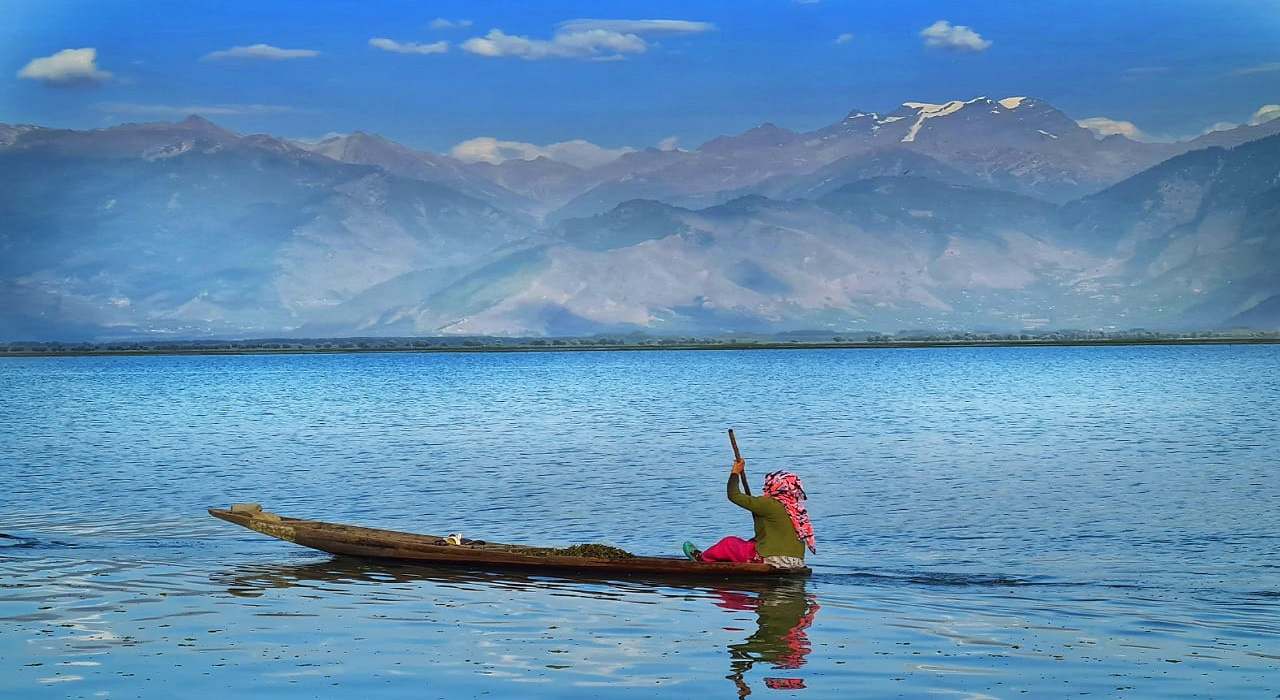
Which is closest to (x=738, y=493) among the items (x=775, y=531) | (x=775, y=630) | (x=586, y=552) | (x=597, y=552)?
(x=775, y=531)

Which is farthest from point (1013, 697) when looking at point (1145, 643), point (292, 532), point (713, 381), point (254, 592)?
point (713, 381)

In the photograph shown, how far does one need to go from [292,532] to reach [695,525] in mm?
9888

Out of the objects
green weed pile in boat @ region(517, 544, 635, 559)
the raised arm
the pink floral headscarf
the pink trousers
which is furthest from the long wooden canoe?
the raised arm

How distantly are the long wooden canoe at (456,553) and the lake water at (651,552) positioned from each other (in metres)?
0.39

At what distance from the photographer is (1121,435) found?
2360 inches

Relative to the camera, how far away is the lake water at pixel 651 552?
1800 cm

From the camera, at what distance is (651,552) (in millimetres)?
29562

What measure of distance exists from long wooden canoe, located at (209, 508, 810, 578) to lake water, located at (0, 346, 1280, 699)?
39 cm

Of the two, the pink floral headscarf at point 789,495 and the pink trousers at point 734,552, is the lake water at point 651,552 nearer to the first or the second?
the pink trousers at point 734,552

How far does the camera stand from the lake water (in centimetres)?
1800

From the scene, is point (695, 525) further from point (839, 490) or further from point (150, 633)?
point (150, 633)

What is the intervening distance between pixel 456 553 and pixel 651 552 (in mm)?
5060

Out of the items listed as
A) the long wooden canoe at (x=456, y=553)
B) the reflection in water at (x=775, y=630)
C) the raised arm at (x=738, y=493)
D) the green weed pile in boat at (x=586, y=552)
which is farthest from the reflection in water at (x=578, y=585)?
the raised arm at (x=738, y=493)

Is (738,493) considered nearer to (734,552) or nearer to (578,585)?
(734,552)
